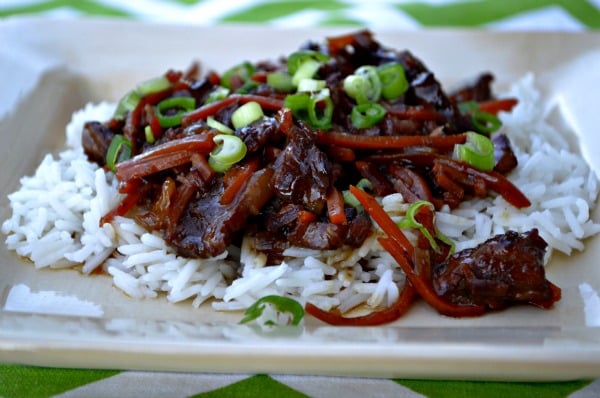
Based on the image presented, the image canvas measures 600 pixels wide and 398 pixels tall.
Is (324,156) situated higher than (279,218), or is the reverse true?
(324,156)

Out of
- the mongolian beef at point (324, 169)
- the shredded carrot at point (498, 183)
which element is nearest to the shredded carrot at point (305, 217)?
the mongolian beef at point (324, 169)

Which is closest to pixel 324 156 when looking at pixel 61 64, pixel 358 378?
pixel 358 378

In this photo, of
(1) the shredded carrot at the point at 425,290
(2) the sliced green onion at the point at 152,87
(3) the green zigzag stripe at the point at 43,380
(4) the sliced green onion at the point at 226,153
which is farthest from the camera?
(2) the sliced green onion at the point at 152,87

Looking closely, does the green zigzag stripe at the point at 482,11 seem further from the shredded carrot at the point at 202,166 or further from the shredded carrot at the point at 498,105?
the shredded carrot at the point at 202,166

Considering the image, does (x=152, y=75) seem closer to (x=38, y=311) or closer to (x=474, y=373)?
(x=38, y=311)

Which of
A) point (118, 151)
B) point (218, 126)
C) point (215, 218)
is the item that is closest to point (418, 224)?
point (215, 218)

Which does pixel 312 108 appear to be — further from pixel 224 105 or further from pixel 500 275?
pixel 500 275

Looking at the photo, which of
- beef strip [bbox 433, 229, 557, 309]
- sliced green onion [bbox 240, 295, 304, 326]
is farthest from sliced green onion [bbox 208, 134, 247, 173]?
beef strip [bbox 433, 229, 557, 309]
